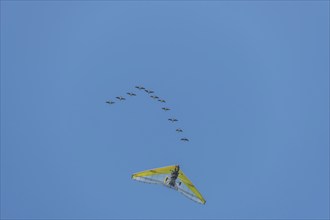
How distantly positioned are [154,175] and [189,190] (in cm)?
855

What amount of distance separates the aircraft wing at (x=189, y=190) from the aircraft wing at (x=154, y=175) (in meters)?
3.39

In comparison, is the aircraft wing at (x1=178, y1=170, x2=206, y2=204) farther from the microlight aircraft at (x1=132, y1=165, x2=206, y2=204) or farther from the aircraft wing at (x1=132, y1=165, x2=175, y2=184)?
the aircraft wing at (x1=132, y1=165, x2=175, y2=184)

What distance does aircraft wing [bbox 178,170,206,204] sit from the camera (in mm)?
131125

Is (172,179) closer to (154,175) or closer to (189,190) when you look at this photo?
(154,175)

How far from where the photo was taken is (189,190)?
5167 inches

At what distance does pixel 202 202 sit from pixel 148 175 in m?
13.2

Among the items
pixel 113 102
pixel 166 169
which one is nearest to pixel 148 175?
pixel 166 169

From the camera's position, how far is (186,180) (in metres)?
131

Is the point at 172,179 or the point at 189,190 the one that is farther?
the point at 189,190

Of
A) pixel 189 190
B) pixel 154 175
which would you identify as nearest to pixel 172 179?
pixel 154 175

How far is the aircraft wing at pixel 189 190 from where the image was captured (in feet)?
430

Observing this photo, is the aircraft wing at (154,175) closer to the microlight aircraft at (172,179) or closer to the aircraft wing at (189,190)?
the microlight aircraft at (172,179)

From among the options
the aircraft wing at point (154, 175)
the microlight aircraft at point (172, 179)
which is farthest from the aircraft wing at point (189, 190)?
the aircraft wing at point (154, 175)

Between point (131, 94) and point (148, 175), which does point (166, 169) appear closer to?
point (148, 175)
